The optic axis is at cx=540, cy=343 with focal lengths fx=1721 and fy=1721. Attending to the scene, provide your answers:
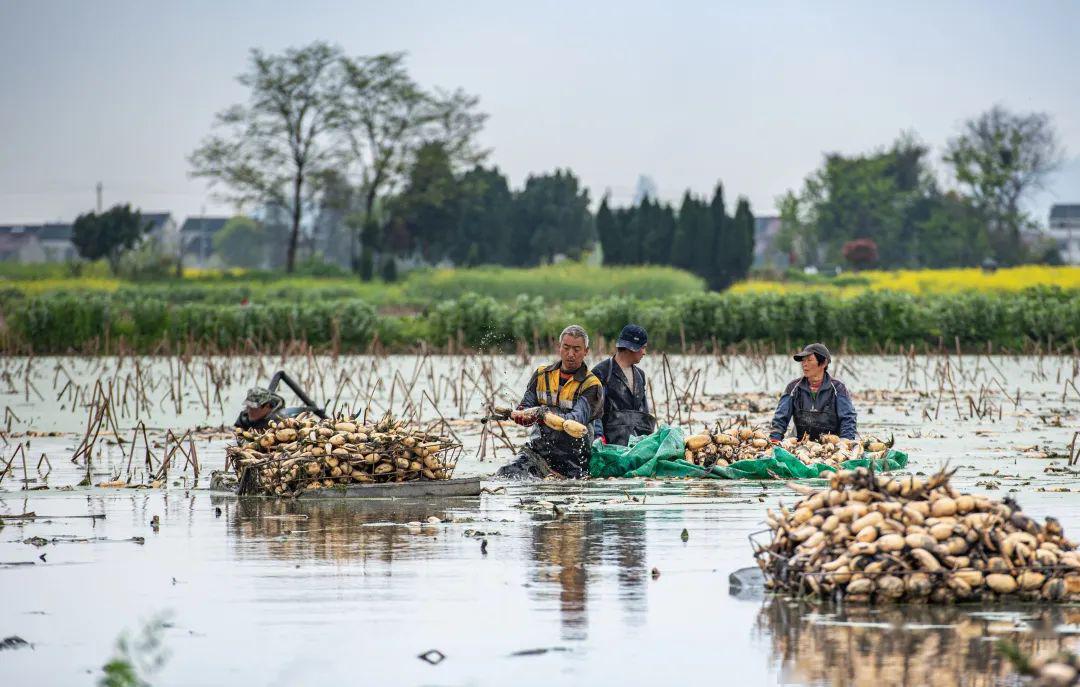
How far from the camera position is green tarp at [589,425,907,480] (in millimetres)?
12867

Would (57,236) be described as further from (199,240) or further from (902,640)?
(902,640)

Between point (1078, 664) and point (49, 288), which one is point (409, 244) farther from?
point (1078, 664)

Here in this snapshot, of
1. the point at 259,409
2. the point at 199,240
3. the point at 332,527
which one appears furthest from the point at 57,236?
the point at 332,527

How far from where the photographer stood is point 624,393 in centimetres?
1316

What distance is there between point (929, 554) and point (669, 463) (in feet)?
18.2

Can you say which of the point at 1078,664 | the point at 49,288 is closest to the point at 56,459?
the point at 1078,664

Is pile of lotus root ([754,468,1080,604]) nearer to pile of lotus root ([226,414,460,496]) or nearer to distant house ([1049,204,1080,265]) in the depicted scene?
pile of lotus root ([226,414,460,496])

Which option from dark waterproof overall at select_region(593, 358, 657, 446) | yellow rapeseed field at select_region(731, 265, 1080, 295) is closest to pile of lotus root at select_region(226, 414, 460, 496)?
dark waterproof overall at select_region(593, 358, 657, 446)

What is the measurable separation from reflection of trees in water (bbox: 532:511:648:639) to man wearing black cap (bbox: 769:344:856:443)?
2688 millimetres

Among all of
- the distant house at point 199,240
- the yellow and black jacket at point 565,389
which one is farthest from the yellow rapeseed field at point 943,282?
the distant house at point 199,240

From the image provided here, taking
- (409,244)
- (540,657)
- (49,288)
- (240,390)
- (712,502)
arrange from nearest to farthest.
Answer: (540,657)
(712,502)
(240,390)
(49,288)
(409,244)

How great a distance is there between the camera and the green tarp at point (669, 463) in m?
12.9

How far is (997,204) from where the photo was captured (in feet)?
269

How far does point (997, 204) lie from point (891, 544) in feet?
255
